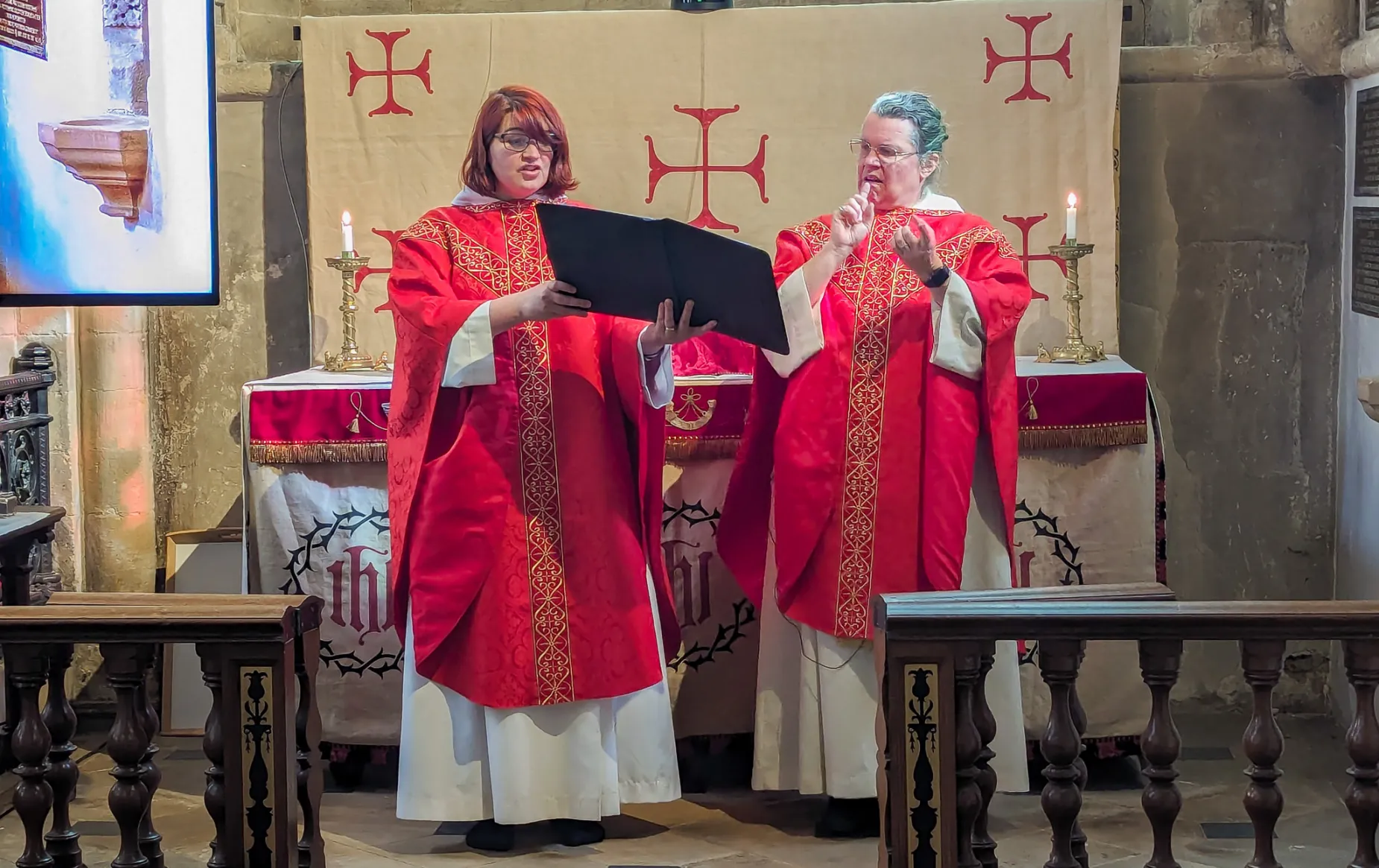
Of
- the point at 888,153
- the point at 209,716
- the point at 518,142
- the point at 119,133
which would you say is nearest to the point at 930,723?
the point at 209,716

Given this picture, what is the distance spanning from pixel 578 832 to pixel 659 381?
125 centimetres

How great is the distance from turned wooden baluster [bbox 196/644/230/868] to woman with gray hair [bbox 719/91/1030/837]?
1.72 meters

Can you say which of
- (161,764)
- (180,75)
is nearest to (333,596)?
(161,764)

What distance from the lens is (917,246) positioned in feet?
12.5

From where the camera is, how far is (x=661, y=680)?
4195mm

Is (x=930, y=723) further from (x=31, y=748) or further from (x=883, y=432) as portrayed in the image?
(x=31, y=748)

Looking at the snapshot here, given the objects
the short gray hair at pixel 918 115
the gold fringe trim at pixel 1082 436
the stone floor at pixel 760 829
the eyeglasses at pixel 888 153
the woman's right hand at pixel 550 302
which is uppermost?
the short gray hair at pixel 918 115

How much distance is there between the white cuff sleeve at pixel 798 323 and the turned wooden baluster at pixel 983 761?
4.55 ft

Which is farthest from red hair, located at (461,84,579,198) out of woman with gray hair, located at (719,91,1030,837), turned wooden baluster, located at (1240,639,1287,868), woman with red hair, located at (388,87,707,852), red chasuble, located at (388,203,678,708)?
turned wooden baluster, located at (1240,639,1287,868)

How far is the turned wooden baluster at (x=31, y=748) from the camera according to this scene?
2861 mm

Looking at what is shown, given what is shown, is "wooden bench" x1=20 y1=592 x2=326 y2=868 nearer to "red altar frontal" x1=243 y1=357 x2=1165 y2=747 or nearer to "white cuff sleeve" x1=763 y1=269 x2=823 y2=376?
"white cuff sleeve" x1=763 y1=269 x2=823 y2=376

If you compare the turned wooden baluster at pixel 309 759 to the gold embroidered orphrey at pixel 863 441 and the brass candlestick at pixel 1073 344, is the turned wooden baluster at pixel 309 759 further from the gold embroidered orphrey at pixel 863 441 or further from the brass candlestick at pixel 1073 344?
the brass candlestick at pixel 1073 344

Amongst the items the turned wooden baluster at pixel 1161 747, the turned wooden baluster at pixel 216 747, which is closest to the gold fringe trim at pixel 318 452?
the turned wooden baluster at pixel 216 747

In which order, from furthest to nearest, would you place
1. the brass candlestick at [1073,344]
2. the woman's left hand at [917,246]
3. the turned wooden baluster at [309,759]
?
the brass candlestick at [1073,344] < the woman's left hand at [917,246] < the turned wooden baluster at [309,759]
